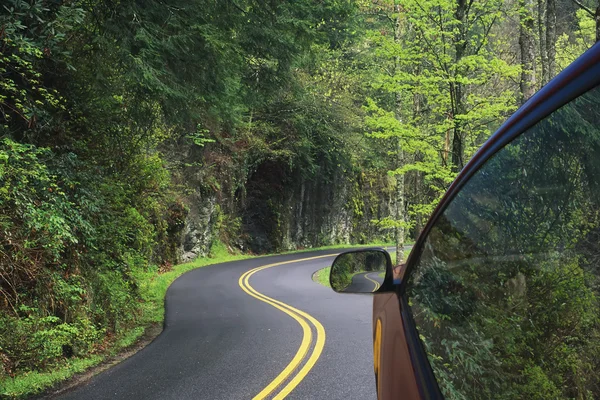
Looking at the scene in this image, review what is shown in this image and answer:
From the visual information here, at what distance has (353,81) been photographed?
24.1 meters

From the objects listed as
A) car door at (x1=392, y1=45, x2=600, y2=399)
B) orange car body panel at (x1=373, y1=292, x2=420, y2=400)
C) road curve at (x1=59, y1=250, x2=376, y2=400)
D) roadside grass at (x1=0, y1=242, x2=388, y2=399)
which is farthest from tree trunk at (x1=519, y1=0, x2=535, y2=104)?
car door at (x1=392, y1=45, x2=600, y2=399)

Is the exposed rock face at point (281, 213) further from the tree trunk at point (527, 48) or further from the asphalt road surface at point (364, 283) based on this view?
the asphalt road surface at point (364, 283)

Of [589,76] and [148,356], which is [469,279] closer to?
[589,76]

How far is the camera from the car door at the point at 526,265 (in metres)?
0.93

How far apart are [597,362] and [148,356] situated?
277 inches

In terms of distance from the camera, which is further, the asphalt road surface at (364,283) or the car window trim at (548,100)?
the asphalt road surface at (364,283)

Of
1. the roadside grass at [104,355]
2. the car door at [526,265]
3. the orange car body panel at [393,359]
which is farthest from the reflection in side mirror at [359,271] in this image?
the roadside grass at [104,355]

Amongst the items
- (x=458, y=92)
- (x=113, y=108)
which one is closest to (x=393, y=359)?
(x=113, y=108)

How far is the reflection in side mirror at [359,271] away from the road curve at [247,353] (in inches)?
99.6

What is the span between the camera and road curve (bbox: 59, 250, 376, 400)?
5.23 meters

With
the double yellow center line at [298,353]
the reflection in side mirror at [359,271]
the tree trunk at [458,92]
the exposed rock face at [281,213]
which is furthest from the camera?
the exposed rock face at [281,213]

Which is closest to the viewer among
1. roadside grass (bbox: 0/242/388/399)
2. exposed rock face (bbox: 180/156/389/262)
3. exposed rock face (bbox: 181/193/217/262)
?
roadside grass (bbox: 0/242/388/399)

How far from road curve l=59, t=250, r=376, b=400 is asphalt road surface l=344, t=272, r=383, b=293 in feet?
8.32

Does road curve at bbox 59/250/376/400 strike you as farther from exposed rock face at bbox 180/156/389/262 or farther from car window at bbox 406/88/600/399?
exposed rock face at bbox 180/156/389/262
